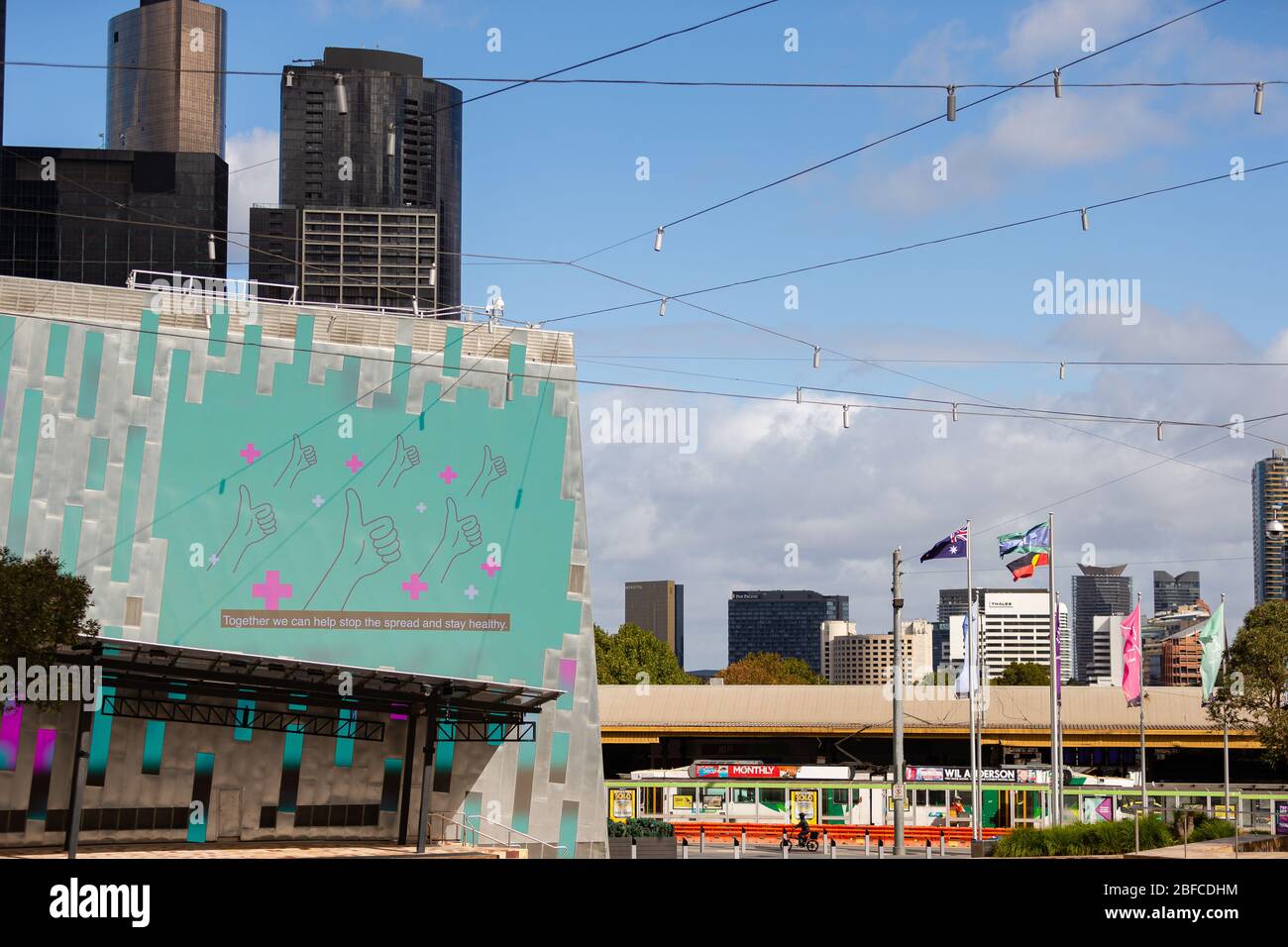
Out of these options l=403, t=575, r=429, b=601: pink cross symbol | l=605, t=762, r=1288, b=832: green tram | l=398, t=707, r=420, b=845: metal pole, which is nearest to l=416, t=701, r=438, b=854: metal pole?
l=398, t=707, r=420, b=845: metal pole

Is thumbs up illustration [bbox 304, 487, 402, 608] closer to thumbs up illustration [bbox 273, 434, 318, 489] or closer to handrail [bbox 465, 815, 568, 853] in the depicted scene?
thumbs up illustration [bbox 273, 434, 318, 489]

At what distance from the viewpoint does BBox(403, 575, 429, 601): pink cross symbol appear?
48.3 meters

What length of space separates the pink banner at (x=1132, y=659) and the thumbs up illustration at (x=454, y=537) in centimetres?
2308

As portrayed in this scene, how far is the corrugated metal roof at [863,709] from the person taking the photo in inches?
3359

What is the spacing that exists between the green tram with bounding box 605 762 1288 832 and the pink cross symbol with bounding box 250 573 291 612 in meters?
27.9

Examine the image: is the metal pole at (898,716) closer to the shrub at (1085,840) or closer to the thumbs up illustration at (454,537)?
the shrub at (1085,840)

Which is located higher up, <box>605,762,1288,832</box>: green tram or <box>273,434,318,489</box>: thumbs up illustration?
<box>273,434,318,489</box>: thumbs up illustration

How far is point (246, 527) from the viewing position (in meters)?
46.7

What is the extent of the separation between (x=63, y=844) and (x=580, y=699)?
17404 mm

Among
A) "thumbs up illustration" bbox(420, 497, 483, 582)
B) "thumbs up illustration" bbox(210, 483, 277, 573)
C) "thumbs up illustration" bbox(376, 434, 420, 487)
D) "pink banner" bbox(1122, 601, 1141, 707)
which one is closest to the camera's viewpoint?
"thumbs up illustration" bbox(210, 483, 277, 573)
